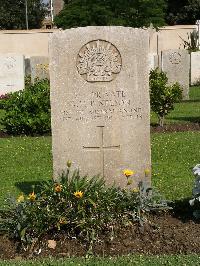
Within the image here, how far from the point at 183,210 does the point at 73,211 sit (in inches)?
48.9

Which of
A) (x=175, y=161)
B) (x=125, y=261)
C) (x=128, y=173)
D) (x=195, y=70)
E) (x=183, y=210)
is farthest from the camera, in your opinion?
(x=195, y=70)

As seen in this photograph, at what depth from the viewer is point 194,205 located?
6.76 meters

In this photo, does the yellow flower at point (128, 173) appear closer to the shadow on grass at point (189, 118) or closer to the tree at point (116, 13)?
the shadow on grass at point (189, 118)

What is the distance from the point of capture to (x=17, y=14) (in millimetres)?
58062

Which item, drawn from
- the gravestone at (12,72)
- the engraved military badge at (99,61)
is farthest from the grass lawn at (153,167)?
the gravestone at (12,72)

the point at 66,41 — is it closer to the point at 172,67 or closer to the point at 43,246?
the point at 43,246

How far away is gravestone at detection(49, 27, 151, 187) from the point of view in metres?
6.98

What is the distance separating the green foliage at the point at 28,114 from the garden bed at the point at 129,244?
7306 mm

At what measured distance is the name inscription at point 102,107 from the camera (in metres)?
7.04

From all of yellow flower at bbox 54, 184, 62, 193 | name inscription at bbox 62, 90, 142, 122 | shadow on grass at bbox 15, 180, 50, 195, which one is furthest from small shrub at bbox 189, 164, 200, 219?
shadow on grass at bbox 15, 180, 50, 195

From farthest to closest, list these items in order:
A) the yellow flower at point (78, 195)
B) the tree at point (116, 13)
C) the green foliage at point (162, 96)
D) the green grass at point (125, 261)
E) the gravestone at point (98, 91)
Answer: the tree at point (116, 13) → the green foliage at point (162, 96) → the gravestone at point (98, 91) → the yellow flower at point (78, 195) → the green grass at point (125, 261)

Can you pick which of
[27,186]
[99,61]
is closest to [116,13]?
[27,186]

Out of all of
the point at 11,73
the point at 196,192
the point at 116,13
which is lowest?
the point at 196,192

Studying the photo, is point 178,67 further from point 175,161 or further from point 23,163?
point 23,163
